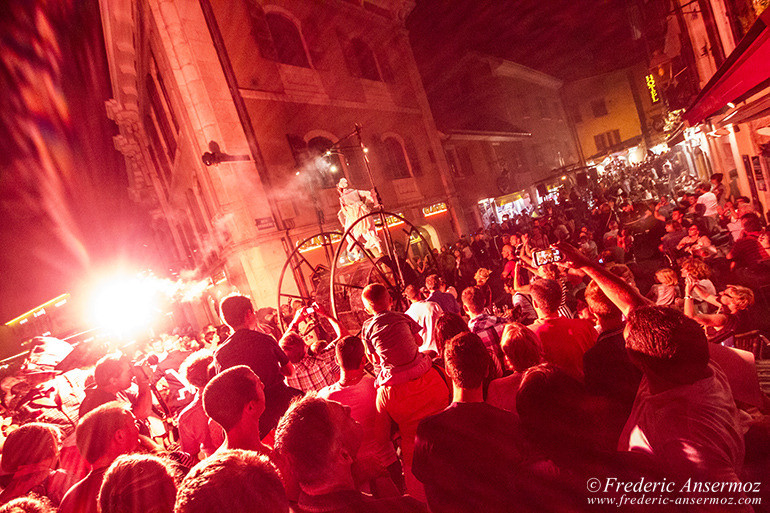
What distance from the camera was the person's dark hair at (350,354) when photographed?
303 cm

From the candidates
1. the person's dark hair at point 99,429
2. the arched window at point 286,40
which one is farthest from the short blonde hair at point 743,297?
the arched window at point 286,40

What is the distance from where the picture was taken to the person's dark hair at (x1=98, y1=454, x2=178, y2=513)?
5.26ft

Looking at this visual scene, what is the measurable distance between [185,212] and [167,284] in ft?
18.7

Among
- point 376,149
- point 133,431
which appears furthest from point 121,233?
point 133,431

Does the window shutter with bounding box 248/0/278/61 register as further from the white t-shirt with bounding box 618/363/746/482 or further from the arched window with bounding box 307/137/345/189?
the white t-shirt with bounding box 618/363/746/482

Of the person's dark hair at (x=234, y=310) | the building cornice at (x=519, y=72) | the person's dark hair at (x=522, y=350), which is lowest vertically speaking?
the person's dark hair at (x=522, y=350)

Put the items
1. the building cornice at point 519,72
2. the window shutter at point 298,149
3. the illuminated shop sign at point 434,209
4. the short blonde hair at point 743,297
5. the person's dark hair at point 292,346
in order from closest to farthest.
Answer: the short blonde hair at point 743,297 < the person's dark hair at point 292,346 < the window shutter at point 298,149 < the illuminated shop sign at point 434,209 < the building cornice at point 519,72

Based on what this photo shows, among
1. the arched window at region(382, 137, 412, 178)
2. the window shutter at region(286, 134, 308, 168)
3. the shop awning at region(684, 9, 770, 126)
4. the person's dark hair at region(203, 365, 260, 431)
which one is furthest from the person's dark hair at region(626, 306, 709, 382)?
the arched window at region(382, 137, 412, 178)

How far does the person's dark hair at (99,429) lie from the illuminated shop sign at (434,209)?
1722 cm

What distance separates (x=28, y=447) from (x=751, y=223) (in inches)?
366

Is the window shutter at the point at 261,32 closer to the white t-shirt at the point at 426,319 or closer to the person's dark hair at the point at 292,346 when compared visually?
the person's dark hair at the point at 292,346

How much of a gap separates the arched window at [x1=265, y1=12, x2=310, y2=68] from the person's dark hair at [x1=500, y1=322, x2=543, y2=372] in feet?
50.7

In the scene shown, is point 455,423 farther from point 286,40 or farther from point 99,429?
point 286,40

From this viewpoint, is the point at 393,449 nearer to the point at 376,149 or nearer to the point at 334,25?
the point at 376,149
